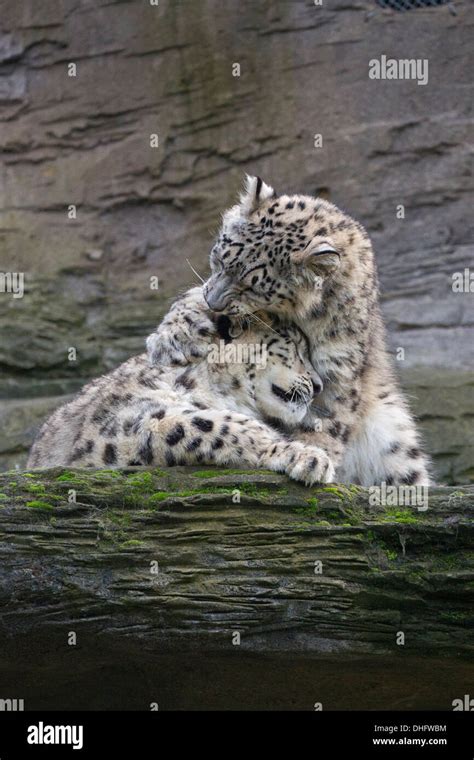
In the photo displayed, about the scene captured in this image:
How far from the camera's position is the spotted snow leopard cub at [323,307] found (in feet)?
21.7

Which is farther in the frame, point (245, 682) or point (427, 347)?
point (427, 347)

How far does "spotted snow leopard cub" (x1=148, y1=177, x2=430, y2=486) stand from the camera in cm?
661

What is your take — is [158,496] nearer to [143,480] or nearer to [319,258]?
[143,480]

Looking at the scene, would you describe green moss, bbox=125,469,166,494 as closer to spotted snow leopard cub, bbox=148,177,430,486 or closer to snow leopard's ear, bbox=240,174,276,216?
spotted snow leopard cub, bbox=148,177,430,486

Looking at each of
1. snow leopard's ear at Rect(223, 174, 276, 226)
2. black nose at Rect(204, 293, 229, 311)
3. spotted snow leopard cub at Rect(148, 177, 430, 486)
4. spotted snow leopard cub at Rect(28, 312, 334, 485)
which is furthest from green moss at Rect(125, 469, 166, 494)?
snow leopard's ear at Rect(223, 174, 276, 226)

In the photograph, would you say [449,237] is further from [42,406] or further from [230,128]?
[42,406]

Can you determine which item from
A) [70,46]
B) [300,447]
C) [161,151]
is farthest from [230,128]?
[300,447]

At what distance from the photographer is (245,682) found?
5.51 meters

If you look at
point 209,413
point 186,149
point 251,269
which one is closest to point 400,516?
point 209,413

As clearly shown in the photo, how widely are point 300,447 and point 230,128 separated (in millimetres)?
5271

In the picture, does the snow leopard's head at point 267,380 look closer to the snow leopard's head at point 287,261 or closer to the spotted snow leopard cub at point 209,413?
the spotted snow leopard cub at point 209,413

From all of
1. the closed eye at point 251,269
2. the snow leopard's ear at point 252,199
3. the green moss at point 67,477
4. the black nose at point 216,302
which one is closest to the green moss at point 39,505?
the green moss at point 67,477

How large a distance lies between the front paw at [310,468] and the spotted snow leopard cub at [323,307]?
75 cm

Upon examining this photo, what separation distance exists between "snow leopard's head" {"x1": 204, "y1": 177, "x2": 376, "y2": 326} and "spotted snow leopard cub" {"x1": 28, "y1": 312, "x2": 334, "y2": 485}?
0.52 ft
